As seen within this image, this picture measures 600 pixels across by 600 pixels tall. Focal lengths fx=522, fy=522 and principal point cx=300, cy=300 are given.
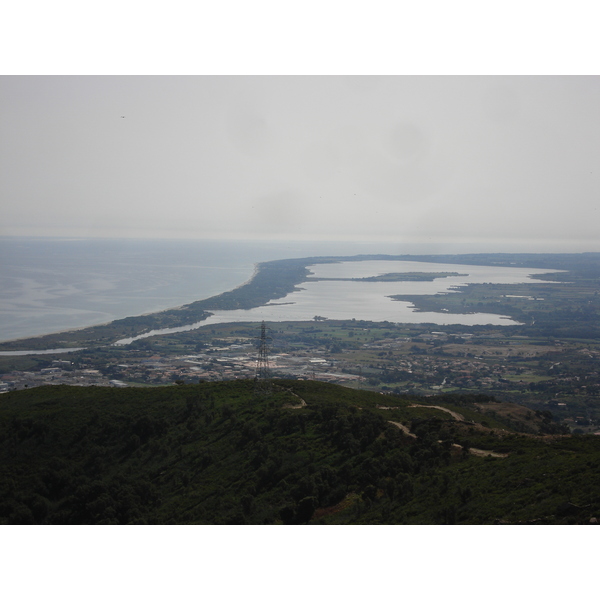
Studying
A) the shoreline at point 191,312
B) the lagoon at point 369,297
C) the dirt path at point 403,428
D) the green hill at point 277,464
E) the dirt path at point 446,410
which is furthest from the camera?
the lagoon at point 369,297

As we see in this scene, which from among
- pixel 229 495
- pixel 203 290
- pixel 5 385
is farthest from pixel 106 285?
pixel 229 495

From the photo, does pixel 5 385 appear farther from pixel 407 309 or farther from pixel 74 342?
pixel 407 309

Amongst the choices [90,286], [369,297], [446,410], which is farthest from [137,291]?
[446,410]

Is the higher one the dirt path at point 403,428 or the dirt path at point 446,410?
the dirt path at point 403,428

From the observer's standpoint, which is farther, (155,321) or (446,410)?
(155,321)

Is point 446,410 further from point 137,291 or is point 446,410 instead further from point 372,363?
point 137,291

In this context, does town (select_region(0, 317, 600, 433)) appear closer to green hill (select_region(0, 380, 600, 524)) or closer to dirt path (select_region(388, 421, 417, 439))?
green hill (select_region(0, 380, 600, 524))

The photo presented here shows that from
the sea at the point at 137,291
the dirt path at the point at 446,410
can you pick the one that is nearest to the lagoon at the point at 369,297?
the sea at the point at 137,291

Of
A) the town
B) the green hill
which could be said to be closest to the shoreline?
the town

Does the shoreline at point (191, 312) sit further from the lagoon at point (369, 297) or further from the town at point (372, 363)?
the town at point (372, 363)
